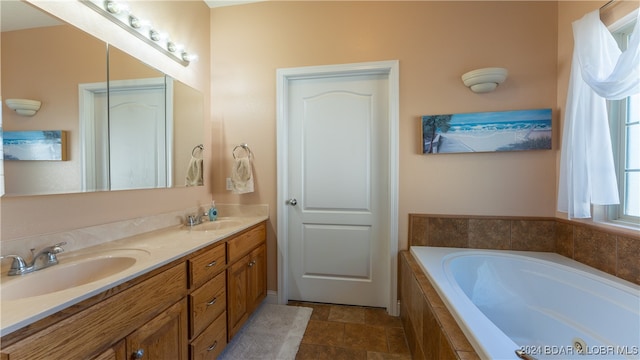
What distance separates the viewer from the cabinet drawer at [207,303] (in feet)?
4.03

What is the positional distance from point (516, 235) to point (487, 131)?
0.83 meters

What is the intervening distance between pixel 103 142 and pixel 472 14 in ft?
8.78

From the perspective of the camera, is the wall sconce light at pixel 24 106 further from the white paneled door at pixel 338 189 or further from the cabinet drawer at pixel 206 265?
the white paneled door at pixel 338 189

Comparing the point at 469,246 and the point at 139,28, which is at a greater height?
the point at 139,28

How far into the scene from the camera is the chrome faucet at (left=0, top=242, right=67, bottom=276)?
35.7 inches

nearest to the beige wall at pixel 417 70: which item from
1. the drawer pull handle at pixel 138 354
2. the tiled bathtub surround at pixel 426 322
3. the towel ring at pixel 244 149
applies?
the towel ring at pixel 244 149

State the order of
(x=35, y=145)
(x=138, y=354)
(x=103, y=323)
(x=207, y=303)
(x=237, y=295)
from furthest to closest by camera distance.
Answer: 1. (x=237, y=295)
2. (x=207, y=303)
3. (x=35, y=145)
4. (x=138, y=354)
5. (x=103, y=323)

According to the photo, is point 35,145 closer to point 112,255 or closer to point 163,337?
point 112,255

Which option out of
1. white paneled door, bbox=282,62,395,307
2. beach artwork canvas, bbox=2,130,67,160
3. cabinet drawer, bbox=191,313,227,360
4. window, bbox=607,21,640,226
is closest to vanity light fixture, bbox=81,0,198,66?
beach artwork canvas, bbox=2,130,67,160

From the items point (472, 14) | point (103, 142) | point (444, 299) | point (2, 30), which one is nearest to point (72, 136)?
point (103, 142)

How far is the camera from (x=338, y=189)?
2.13 metres

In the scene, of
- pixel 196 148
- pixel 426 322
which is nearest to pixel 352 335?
pixel 426 322

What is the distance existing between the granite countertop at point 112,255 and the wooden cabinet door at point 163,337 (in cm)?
24

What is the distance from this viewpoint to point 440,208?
1.95 metres
